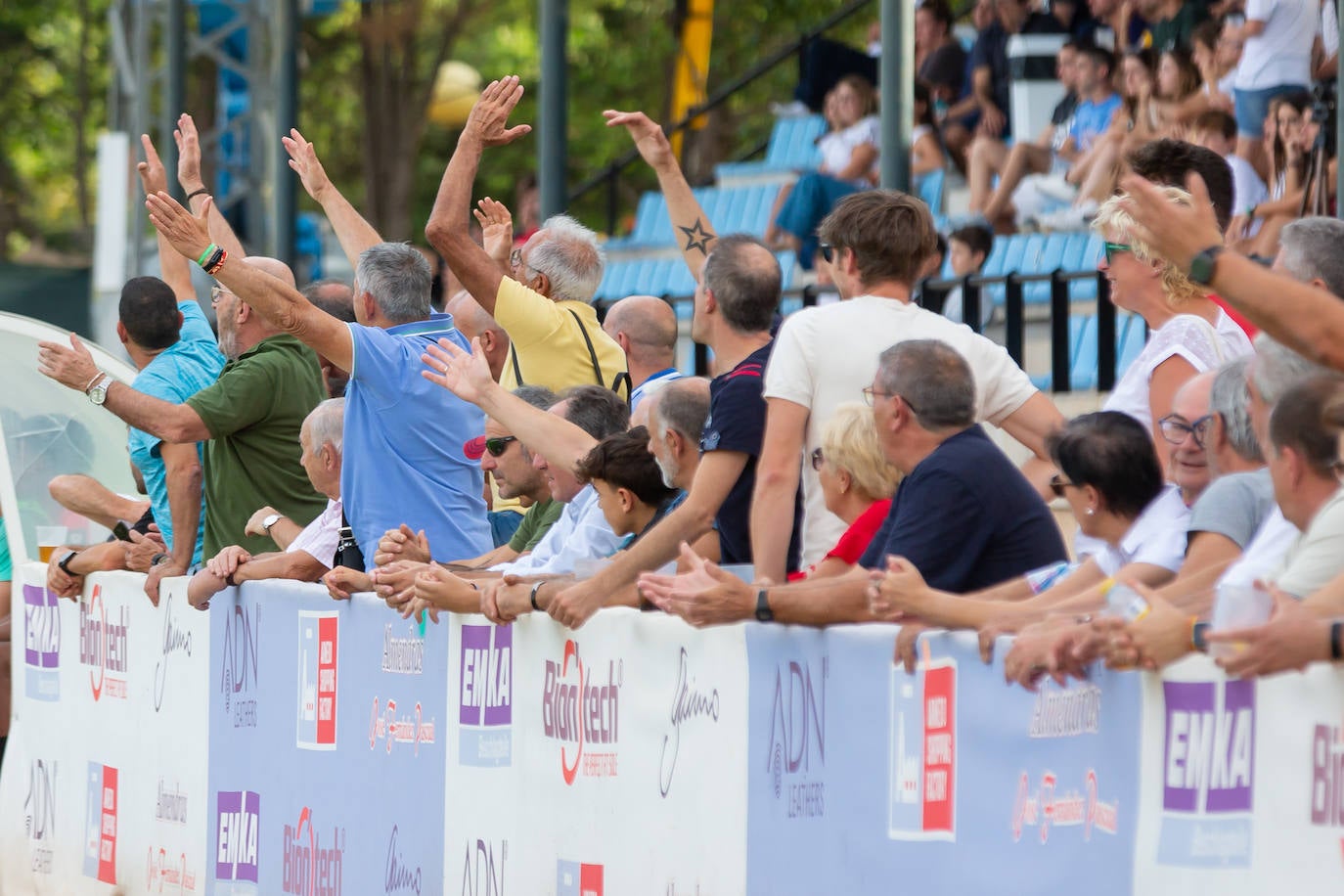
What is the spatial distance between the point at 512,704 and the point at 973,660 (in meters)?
2.09

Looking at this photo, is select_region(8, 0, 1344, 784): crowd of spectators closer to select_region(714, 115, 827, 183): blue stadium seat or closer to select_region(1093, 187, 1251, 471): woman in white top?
select_region(1093, 187, 1251, 471): woman in white top

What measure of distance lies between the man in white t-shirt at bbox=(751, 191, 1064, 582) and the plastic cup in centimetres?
187

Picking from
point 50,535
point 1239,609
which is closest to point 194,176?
point 50,535

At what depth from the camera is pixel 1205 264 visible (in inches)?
163

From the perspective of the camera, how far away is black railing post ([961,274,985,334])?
10769mm

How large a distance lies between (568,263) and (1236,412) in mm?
3816

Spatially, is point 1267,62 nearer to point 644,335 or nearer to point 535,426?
point 644,335

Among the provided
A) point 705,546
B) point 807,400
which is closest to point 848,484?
point 807,400

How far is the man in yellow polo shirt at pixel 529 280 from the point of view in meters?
7.32

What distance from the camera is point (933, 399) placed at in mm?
5047

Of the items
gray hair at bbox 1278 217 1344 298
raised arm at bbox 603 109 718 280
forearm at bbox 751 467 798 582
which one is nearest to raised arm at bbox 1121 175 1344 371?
gray hair at bbox 1278 217 1344 298

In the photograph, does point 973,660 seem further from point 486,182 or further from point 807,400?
point 486,182

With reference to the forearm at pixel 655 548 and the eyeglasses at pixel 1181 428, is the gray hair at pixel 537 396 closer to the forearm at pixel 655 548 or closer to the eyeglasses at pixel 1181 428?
the forearm at pixel 655 548

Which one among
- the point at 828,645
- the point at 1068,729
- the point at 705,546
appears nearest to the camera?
the point at 1068,729
